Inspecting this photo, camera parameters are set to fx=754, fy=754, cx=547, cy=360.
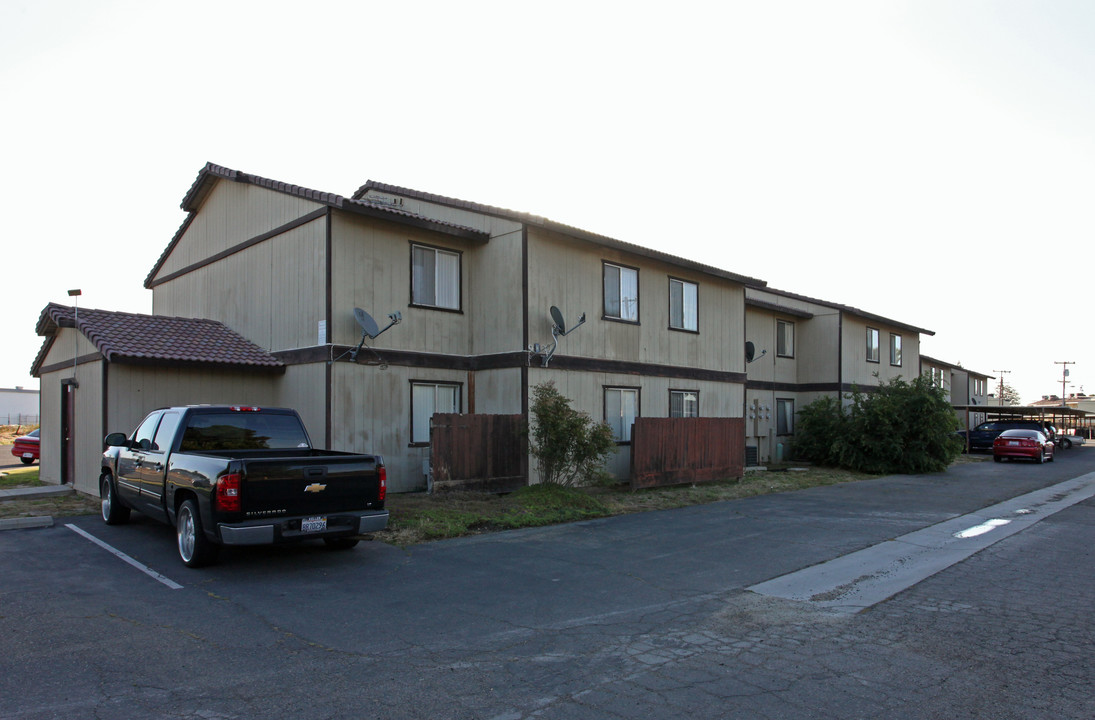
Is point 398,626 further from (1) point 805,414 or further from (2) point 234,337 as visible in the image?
(1) point 805,414

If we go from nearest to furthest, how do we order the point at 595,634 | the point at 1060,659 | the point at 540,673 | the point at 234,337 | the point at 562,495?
the point at 540,673 → the point at 1060,659 → the point at 595,634 → the point at 562,495 → the point at 234,337

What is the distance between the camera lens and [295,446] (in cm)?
1046

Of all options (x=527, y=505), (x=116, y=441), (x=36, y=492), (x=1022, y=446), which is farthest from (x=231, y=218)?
(x=1022, y=446)

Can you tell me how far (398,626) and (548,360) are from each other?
10041 millimetres

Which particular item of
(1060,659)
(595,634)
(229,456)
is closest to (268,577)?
(229,456)

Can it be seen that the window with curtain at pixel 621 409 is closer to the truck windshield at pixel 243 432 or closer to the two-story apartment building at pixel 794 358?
the truck windshield at pixel 243 432

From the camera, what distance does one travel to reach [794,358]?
29.8m

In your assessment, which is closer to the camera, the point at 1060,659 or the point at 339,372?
the point at 1060,659

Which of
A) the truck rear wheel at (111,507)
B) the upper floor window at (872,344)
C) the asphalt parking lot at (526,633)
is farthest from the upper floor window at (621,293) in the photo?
the upper floor window at (872,344)

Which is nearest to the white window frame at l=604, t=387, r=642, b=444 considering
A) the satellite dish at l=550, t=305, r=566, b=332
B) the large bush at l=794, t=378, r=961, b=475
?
the satellite dish at l=550, t=305, r=566, b=332

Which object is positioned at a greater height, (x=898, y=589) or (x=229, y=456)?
(x=229, y=456)

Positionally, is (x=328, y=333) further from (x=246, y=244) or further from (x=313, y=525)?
(x=313, y=525)

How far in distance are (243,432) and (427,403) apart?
638 cm

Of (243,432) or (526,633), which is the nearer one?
(526,633)
